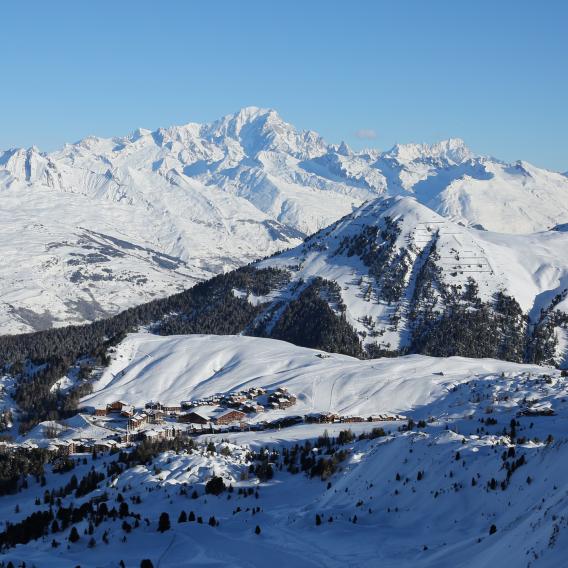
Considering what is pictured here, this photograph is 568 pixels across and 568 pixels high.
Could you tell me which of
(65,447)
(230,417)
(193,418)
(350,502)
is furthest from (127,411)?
(350,502)

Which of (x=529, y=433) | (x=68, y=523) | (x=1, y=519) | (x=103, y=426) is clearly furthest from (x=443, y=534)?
(x=103, y=426)

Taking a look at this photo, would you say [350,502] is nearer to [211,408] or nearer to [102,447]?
[102,447]

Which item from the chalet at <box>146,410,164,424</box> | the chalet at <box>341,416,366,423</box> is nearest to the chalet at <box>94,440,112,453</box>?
the chalet at <box>146,410,164,424</box>

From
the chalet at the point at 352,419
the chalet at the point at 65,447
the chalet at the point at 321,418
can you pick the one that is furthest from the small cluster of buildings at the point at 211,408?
the chalet at the point at 352,419

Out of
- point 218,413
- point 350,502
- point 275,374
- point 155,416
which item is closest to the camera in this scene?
point 350,502

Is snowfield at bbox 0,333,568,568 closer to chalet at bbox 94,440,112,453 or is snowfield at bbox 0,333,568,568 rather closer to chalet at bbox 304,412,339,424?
chalet at bbox 94,440,112,453

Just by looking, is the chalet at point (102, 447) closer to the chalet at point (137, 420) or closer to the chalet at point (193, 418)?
the chalet at point (137, 420)
